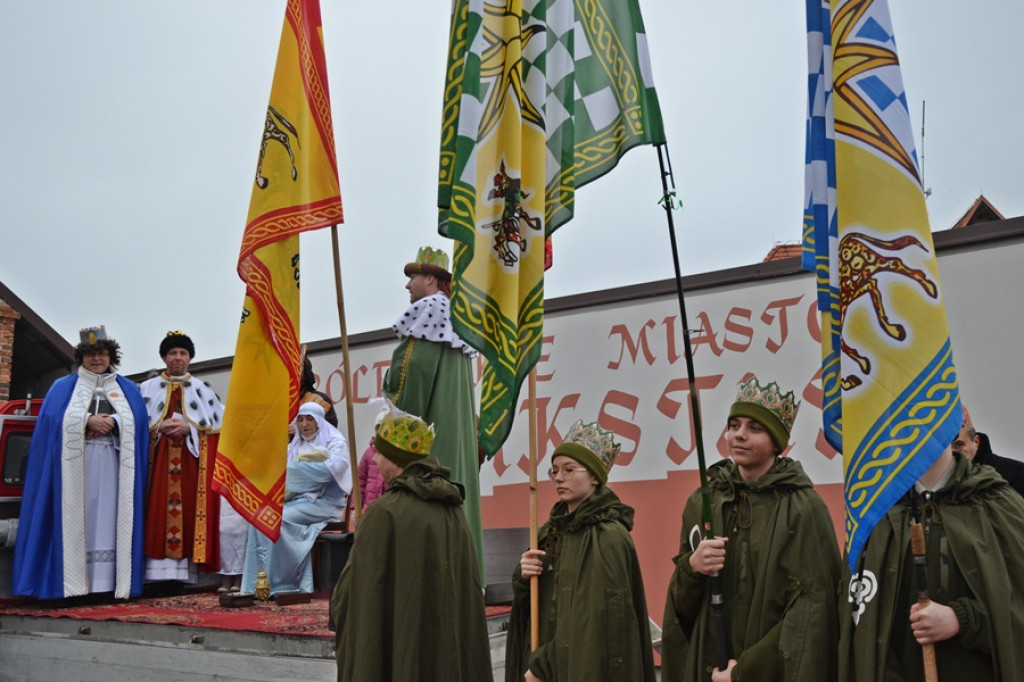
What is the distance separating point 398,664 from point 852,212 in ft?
7.93

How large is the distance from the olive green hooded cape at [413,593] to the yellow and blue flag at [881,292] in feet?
5.72

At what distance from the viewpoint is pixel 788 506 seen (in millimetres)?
3486

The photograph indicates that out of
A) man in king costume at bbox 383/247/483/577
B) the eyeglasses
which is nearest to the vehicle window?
man in king costume at bbox 383/247/483/577

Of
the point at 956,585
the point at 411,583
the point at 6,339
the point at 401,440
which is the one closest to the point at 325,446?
the point at 401,440

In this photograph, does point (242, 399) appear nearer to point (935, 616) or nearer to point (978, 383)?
point (935, 616)

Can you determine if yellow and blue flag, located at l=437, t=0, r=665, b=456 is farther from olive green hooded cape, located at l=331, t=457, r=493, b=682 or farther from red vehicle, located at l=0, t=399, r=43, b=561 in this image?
red vehicle, located at l=0, t=399, r=43, b=561

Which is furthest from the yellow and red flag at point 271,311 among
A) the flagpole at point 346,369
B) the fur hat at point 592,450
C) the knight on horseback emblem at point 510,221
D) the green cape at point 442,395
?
the fur hat at point 592,450

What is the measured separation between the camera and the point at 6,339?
480 inches

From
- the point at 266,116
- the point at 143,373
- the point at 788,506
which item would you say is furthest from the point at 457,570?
the point at 143,373

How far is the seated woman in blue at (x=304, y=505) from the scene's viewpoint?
7520mm

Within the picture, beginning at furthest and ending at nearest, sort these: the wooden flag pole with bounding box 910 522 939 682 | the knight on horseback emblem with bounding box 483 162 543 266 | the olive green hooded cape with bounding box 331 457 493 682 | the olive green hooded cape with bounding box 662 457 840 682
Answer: the knight on horseback emblem with bounding box 483 162 543 266 < the olive green hooded cape with bounding box 331 457 493 682 < the olive green hooded cape with bounding box 662 457 840 682 < the wooden flag pole with bounding box 910 522 939 682

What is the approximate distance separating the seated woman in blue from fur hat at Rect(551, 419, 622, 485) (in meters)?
3.80

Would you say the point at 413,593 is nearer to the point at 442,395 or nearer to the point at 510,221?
the point at 510,221

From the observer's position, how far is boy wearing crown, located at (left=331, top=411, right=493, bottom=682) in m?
3.97
